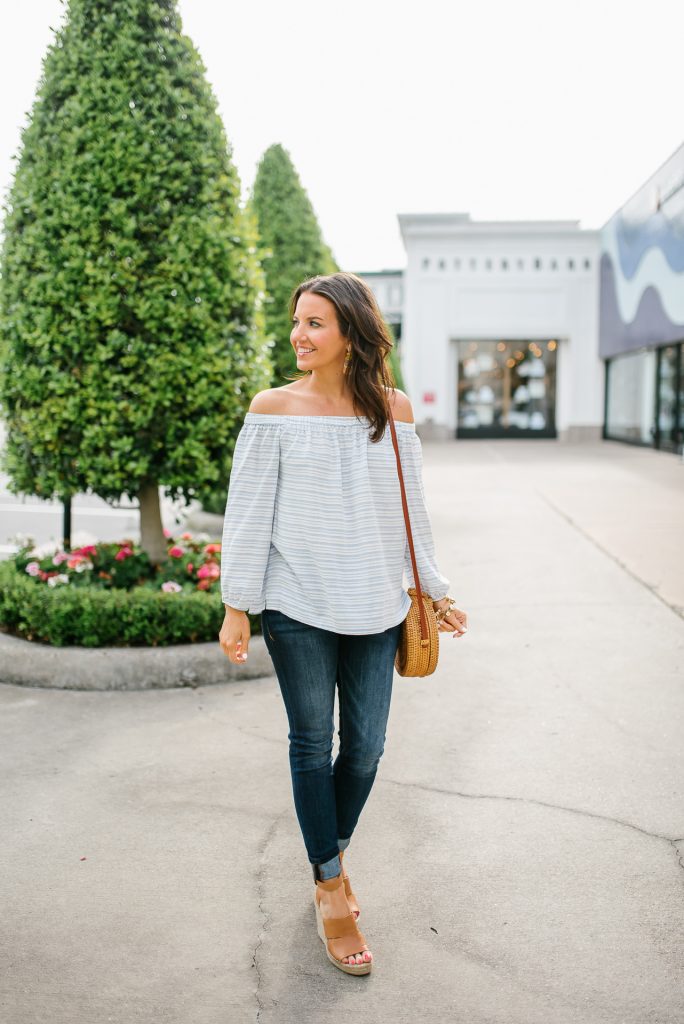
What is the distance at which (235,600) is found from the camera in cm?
253

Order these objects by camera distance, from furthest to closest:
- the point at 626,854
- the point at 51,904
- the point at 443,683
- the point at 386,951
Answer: the point at 443,683 < the point at 626,854 < the point at 51,904 < the point at 386,951

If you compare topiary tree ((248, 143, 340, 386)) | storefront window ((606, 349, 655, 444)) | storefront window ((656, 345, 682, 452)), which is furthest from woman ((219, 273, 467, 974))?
storefront window ((606, 349, 655, 444))

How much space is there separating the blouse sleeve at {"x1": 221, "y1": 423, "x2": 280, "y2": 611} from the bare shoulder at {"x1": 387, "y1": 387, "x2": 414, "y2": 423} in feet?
1.23

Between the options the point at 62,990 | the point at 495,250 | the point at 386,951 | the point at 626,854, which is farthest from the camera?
the point at 495,250

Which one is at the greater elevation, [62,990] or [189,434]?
[189,434]

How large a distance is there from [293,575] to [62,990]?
1.21 meters

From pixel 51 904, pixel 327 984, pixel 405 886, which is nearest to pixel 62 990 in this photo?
pixel 51 904

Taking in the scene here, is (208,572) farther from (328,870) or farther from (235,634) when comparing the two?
(328,870)

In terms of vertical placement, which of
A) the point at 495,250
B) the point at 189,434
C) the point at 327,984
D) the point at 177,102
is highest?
the point at 495,250

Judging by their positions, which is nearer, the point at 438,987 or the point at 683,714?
the point at 438,987

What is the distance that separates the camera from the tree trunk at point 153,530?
5664mm

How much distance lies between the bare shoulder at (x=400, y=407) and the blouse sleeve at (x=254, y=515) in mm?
374

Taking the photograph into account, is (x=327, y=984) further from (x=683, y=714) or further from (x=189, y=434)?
(x=189, y=434)

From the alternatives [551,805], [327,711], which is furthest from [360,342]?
[551,805]
